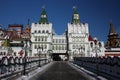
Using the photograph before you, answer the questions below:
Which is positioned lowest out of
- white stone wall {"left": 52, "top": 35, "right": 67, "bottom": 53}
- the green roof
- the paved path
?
the paved path

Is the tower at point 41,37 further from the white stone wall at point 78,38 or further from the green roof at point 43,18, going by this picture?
the white stone wall at point 78,38

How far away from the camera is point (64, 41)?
123m

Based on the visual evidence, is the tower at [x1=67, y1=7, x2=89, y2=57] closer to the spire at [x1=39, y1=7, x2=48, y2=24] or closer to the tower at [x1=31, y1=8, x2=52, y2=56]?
the tower at [x1=31, y1=8, x2=52, y2=56]

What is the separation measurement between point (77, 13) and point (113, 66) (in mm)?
111006

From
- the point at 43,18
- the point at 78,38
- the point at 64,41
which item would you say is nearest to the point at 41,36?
the point at 64,41

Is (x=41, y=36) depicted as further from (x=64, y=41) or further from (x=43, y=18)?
(x=43, y=18)

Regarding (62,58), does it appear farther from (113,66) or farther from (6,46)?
(113,66)

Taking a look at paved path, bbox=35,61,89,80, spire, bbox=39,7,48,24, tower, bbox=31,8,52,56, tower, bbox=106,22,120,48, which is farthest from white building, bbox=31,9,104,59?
paved path, bbox=35,61,89,80

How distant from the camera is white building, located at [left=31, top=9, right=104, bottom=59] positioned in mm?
115938

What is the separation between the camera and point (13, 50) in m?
107

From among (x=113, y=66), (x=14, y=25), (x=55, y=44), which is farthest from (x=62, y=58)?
(x=113, y=66)

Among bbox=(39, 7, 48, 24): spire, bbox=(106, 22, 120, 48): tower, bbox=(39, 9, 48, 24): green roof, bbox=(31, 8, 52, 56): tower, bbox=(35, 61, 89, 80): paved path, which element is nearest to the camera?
bbox=(35, 61, 89, 80): paved path

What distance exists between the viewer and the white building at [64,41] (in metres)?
116

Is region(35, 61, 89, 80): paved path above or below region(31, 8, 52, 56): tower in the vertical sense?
below
